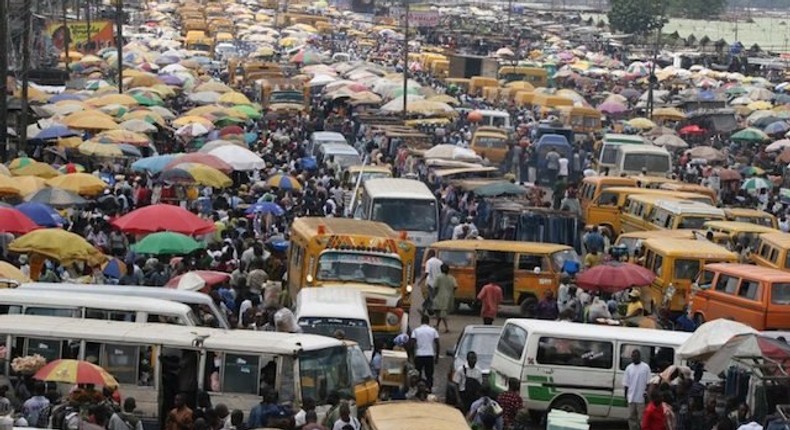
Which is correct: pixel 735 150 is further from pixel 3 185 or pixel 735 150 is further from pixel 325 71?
pixel 3 185

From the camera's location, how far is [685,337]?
18.2 m

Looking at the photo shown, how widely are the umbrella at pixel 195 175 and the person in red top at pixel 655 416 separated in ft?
45.0

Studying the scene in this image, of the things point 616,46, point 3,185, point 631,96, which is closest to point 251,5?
point 616,46

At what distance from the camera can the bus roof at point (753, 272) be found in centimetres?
2180

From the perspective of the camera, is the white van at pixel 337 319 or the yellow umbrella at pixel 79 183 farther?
the yellow umbrella at pixel 79 183

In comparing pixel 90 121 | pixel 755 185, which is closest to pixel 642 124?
pixel 755 185

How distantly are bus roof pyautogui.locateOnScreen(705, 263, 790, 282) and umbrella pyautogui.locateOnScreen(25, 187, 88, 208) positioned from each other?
9079 mm

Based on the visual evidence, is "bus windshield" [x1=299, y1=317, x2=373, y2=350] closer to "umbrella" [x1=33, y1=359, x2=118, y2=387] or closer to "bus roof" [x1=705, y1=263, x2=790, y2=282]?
"umbrella" [x1=33, y1=359, x2=118, y2=387]

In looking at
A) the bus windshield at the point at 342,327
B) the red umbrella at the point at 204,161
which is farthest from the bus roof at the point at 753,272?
the red umbrella at the point at 204,161

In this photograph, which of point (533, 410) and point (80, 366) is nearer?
point (80, 366)

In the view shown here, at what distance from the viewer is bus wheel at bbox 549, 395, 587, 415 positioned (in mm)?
17938

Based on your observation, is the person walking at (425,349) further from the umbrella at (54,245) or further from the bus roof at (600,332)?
the umbrella at (54,245)

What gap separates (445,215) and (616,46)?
240 feet

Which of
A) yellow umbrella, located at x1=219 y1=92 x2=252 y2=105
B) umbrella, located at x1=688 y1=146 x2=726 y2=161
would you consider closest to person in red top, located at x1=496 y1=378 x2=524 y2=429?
umbrella, located at x1=688 y1=146 x2=726 y2=161
